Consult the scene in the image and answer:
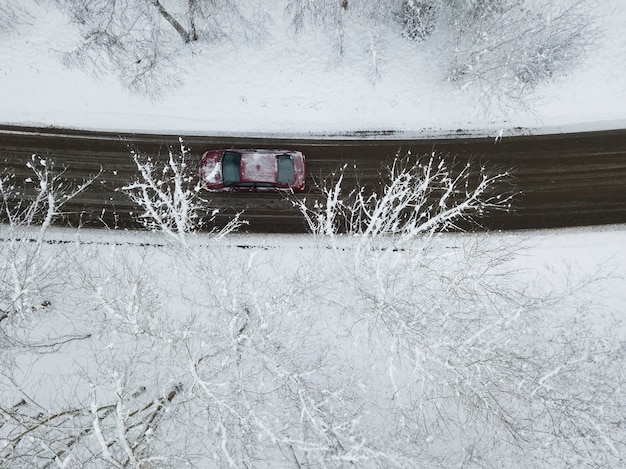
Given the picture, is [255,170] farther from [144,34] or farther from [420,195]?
[144,34]

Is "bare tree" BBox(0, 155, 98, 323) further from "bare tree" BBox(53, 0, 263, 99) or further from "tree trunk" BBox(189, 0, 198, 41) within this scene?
"tree trunk" BBox(189, 0, 198, 41)

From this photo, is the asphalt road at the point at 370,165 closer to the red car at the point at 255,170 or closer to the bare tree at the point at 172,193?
the bare tree at the point at 172,193

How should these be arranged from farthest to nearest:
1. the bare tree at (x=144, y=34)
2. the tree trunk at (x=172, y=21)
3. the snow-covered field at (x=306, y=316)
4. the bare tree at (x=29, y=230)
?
the bare tree at (x=144, y=34) < the tree trunk at (x=172, y=21) < the bare tree at (x=29, y=230) < the snow-covered field at (x=306, y=316)

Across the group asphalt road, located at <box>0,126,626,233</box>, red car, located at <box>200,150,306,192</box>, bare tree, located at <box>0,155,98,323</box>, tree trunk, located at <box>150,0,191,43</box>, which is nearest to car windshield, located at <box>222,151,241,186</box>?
red car, located at <box>200,150,306,192</box>

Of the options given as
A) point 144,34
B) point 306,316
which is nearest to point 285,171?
point 306,316

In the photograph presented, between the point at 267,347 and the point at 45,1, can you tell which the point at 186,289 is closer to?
the point at 267,347

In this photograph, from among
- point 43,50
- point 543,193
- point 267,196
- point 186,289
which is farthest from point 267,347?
point 43,50

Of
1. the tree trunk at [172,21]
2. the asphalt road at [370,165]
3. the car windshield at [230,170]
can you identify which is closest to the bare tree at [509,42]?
the asphalt road at [370,165]
